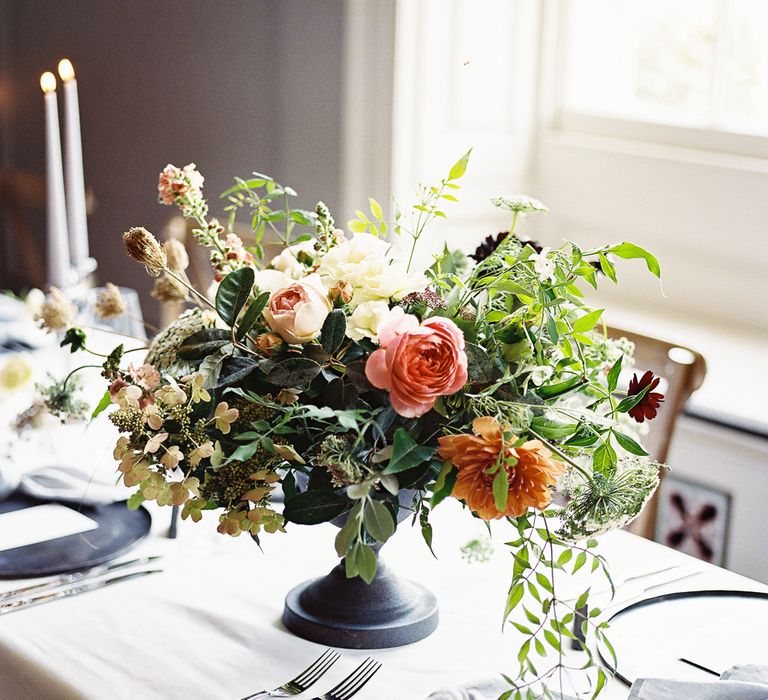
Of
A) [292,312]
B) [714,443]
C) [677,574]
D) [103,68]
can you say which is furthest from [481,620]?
[103,68]

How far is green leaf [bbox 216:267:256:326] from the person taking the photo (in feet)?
3.21

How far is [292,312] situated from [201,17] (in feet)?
8.33

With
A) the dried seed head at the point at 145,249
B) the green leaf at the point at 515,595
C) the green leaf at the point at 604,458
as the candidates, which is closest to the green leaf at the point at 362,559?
the green leaf at the point at 515,595

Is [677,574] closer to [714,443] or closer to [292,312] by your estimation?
[292,312]

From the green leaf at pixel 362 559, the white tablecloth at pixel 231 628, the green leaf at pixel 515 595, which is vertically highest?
the green leaf at pixel 362 559

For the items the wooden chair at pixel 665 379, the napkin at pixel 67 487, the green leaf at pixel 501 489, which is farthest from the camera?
the wooden chair at pixel 665 379

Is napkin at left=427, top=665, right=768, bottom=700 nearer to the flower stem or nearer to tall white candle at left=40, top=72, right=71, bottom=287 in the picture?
the flower stem

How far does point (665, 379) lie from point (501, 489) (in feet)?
2.80

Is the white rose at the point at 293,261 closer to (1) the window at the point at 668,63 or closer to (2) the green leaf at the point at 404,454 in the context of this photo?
(2) the green leaf at the point at 404,454

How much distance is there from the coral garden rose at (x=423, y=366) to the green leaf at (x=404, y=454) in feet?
0.06

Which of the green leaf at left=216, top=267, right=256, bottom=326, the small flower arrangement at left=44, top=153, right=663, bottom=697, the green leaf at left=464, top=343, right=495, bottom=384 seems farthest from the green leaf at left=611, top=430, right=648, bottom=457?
the green leaf at left=216, top=267, right=256, bottom=326

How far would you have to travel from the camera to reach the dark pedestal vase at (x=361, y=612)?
1.02 m

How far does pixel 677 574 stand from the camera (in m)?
1.19

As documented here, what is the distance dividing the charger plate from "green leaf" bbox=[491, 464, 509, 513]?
24 centimetres
